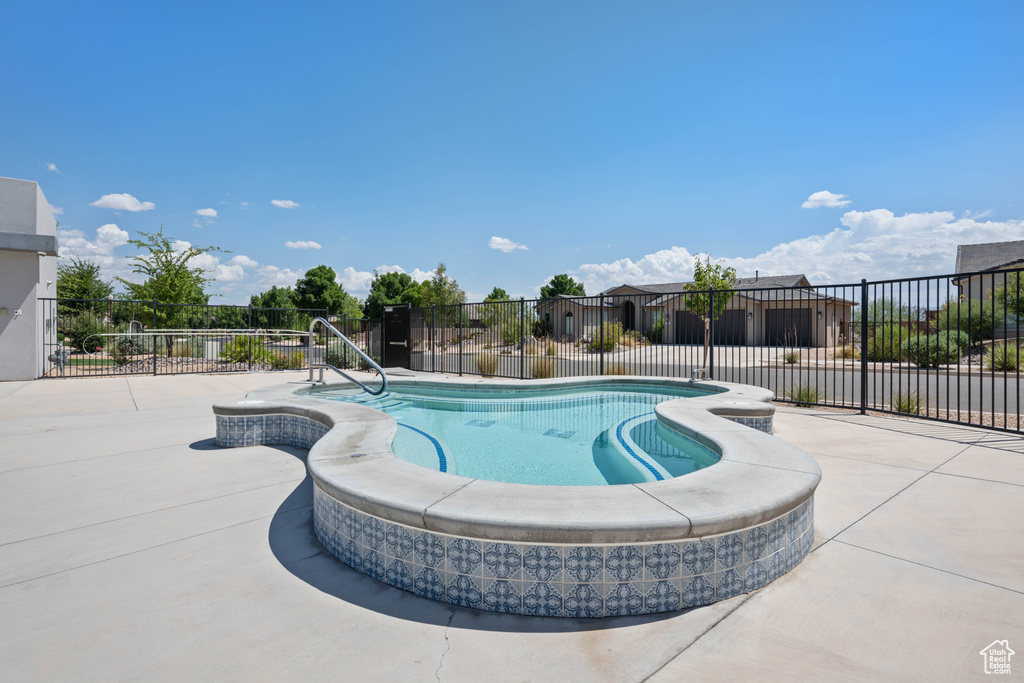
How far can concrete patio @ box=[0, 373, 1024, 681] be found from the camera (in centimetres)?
161

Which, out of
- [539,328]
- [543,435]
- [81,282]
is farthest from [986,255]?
[81,282]

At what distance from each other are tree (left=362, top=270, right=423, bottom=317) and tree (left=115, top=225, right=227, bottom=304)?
3384cm

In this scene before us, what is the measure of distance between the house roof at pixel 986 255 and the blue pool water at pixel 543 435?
32566mm

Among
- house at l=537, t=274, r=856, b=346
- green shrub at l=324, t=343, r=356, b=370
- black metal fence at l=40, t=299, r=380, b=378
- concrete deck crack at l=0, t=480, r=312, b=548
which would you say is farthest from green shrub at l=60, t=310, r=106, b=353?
concrete deck crack at l=0, t=480, r=312, b=548

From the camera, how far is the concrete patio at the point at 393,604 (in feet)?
5.28

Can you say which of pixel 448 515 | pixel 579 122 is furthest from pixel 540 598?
pixel 579 122

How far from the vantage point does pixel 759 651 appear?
1.68m

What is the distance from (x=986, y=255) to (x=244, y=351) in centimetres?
4184

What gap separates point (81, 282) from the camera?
22.6 meters

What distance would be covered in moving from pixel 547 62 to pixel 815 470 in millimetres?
11272

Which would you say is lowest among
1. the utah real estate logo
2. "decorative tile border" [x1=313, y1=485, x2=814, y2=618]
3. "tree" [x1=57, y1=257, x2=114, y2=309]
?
the utah real estate logo

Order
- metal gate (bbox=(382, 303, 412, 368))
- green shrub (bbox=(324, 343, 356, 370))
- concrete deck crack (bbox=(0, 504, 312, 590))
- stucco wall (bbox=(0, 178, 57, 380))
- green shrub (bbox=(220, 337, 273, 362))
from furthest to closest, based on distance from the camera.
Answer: green shrub (bbox=(220, 337, 273, 362))
green shrub (bbox=(324, 343, 356, 370))
metal gate (bbox=(382, 303, 412, 368))
stucco wall (bbox=(0, 178, 57, 380))
concrete deck crack (bbox=(0, 504, 312, 590))

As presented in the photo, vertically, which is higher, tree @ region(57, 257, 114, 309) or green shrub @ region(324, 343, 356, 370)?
tree @ region(57, 257, 114, 309)

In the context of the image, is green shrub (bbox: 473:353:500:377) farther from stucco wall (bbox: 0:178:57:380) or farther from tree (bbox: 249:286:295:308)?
tree (bbox: 249:286:295:308)
